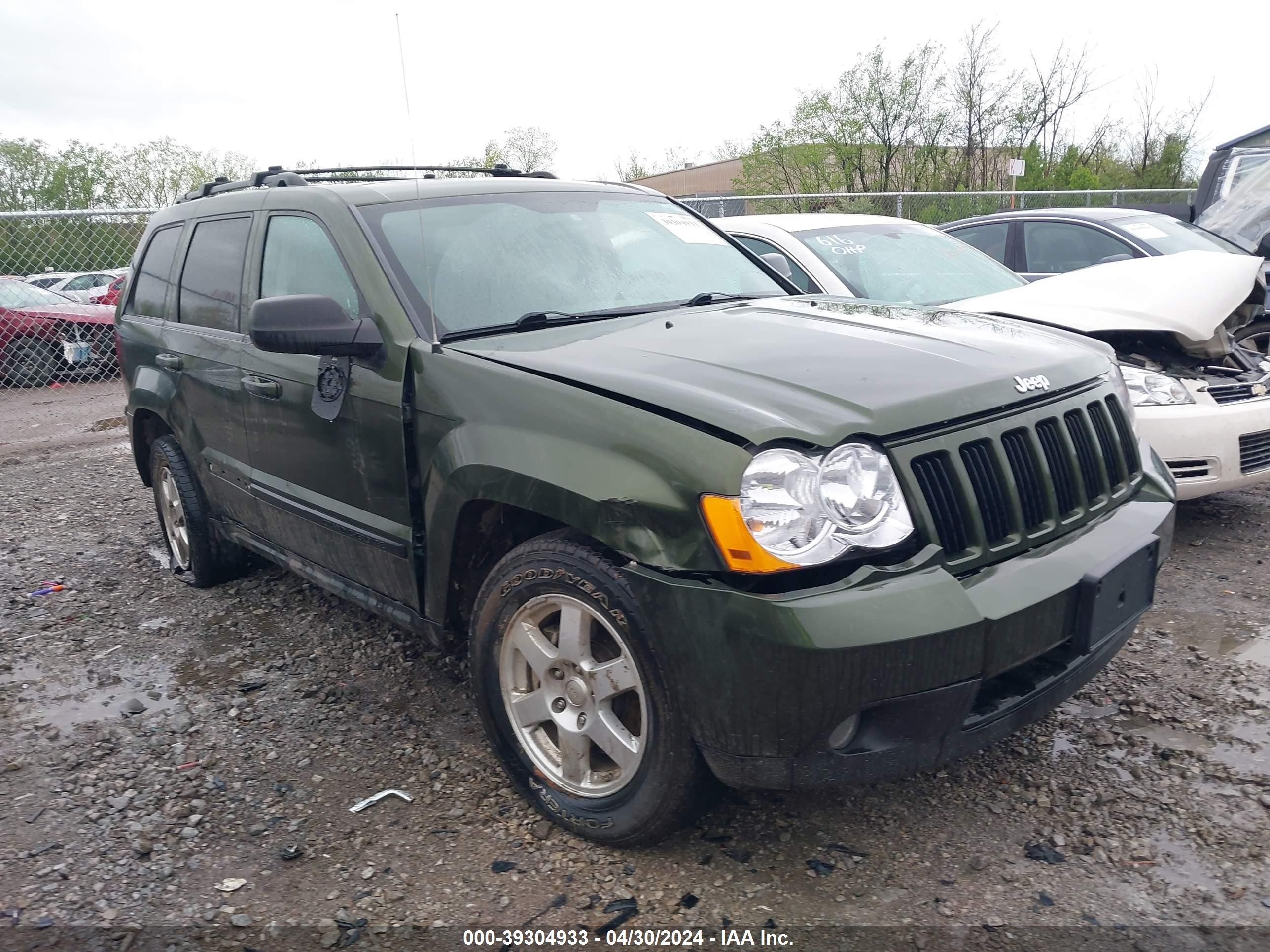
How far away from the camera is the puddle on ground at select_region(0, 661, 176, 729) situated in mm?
3623

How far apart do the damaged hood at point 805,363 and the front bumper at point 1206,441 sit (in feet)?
5.07

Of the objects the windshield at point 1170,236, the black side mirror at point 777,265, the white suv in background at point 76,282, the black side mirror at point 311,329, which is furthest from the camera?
the white suv in background at point 76,282

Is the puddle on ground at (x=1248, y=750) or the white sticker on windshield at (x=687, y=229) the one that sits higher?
the white sticker on windshield at (x=687, y=229)

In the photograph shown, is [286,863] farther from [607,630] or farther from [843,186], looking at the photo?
[843,186]

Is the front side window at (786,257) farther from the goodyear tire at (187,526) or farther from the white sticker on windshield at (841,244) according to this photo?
the goodyear tire at (187,526)

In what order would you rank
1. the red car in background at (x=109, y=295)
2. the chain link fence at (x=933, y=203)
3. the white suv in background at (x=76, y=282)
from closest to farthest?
the white suv in background at (x=76, y=282), the red car in background at (x=109, y=295), the chain link fence at (x=933, y=203)

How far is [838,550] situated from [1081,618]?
27.3 inches

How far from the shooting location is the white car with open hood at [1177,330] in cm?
455

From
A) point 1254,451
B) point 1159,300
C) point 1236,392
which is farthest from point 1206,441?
point 1159,300

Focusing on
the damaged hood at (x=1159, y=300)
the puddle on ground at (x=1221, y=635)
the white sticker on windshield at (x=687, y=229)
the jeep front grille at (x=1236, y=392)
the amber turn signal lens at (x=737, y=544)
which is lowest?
the puddle on ground at (x=1221, y=635)

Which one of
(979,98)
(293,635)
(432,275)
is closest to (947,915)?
(432,275)

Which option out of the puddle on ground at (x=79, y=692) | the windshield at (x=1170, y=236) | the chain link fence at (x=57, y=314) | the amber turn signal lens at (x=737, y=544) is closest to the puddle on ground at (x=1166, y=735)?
the amber turn signal lens at (x=737, y=544)

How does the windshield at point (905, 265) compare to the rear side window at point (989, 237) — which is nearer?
the windshield at point (905, 265)

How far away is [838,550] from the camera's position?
2.18 m
